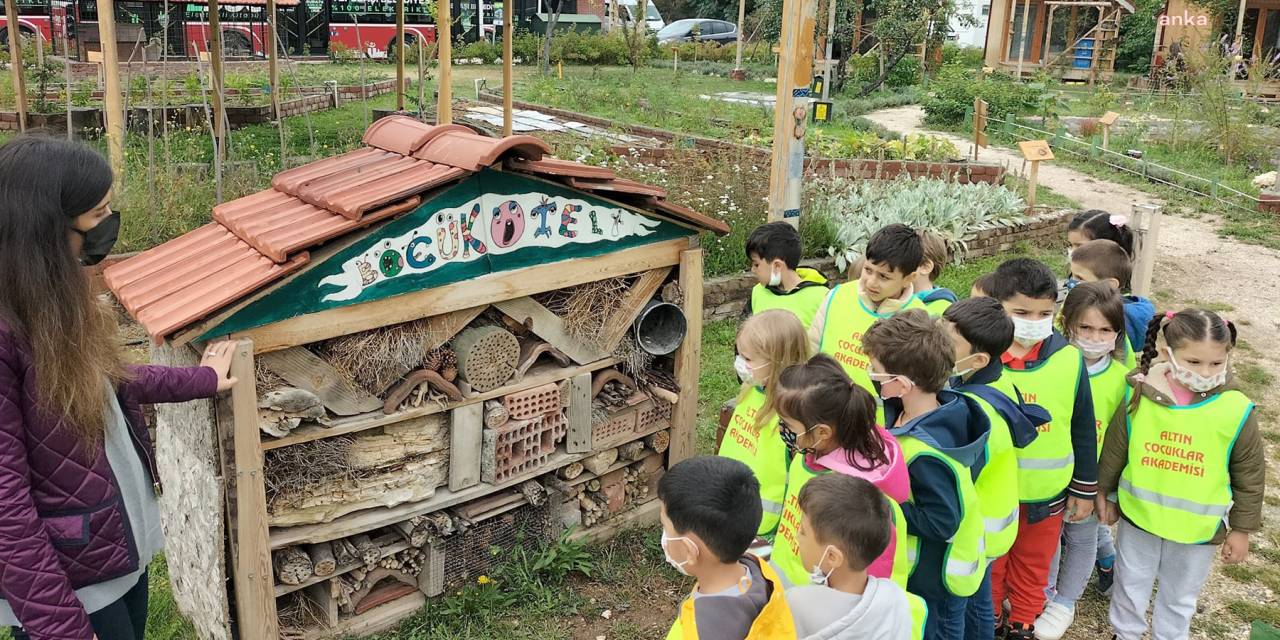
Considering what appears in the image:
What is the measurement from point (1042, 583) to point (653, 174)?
5.88 meters

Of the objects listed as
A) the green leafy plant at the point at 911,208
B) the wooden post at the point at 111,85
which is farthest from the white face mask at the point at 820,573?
the green leafy plant at the point at 911,208

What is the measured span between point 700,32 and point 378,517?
3398 cm

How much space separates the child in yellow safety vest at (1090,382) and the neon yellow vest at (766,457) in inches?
49.2

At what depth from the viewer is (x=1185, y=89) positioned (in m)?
21.5

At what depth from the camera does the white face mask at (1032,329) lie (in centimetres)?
348

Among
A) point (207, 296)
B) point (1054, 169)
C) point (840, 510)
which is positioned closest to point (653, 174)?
point (207, 296)

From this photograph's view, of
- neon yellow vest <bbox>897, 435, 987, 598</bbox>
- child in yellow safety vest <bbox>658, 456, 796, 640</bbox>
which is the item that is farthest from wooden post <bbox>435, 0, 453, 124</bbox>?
child in yellow safety vest <bbox>658, 456, 796, 640</bbox>

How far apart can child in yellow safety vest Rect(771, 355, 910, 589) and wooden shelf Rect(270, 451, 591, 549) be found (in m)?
1.46

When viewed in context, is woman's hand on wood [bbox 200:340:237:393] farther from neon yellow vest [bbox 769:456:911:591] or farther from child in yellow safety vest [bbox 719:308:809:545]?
neon yellow vest [bbox 769:456:911:591]

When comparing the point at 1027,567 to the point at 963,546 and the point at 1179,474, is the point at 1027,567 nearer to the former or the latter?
the point at 1179,474

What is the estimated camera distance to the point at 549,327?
395 centimetres

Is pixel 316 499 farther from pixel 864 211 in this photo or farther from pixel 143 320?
pixel 864 211

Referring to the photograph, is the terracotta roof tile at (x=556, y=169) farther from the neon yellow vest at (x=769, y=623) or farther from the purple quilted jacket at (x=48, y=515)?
the neon yellow vest at (x=769, y=623)

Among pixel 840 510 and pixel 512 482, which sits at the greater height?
pixel 840 510
